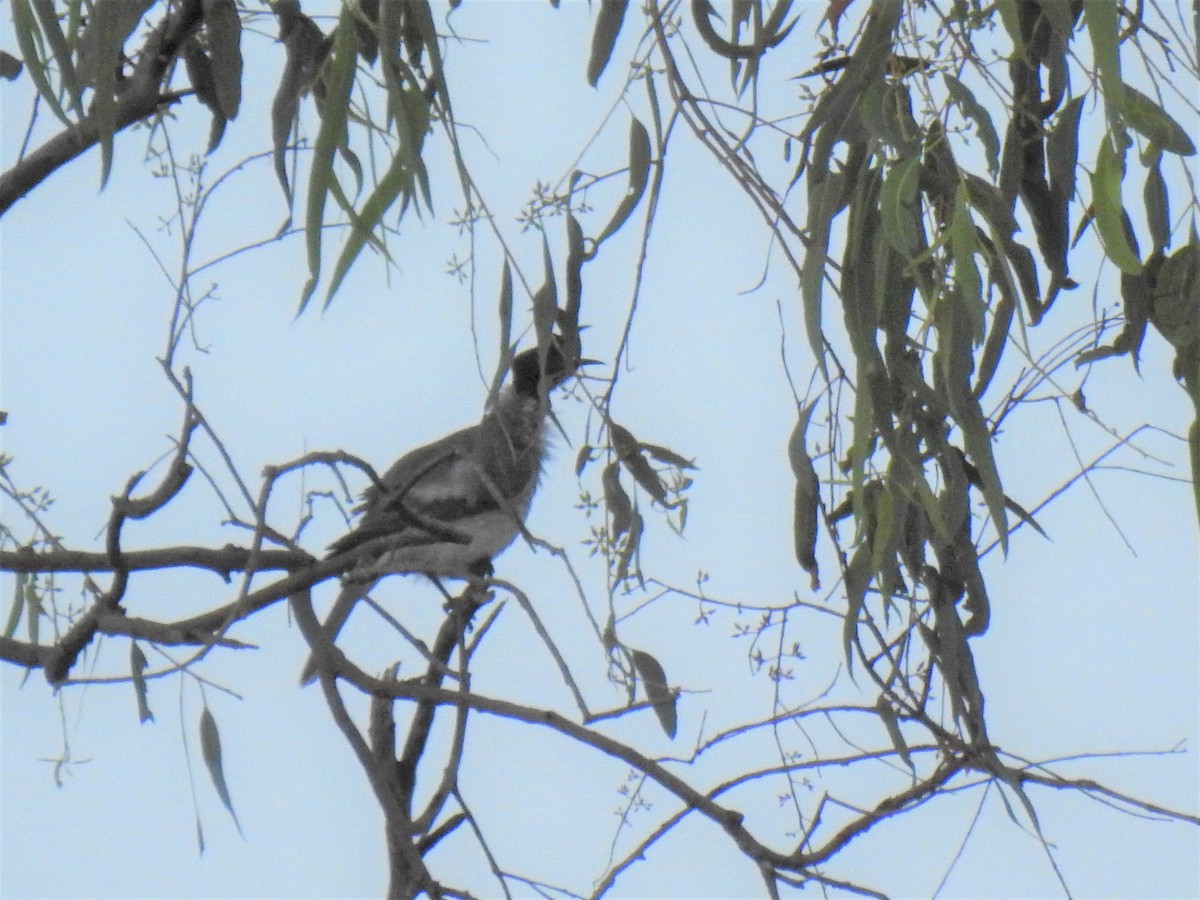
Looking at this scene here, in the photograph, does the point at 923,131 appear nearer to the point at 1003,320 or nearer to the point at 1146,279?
the point at 1003,320

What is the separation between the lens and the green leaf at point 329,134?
1.69 meters

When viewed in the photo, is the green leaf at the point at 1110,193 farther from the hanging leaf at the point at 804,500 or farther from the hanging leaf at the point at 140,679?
the hanging leaf at the point at 140,679

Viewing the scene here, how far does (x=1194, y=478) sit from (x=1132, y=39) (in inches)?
21.1

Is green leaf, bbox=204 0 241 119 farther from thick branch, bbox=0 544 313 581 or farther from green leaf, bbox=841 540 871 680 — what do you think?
green leaf, bbox=841 540 871 680

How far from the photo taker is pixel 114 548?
2.01 meters

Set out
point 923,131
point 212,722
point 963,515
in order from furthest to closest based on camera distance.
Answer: point 212,722, point 963,515, point 923,131

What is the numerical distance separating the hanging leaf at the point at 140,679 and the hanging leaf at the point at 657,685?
0.65m

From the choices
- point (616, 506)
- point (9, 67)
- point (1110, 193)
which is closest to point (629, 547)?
point (616, 506)

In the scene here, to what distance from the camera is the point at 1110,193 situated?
1.70 m

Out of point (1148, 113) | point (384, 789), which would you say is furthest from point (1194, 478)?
point (384, 789)

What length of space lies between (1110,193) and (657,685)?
2.79 feet

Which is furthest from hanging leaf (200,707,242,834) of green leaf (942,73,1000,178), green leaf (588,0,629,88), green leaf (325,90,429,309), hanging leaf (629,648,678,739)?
green leaf (942,73,1000,178)

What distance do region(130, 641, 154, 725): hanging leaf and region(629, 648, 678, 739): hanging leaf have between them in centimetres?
65

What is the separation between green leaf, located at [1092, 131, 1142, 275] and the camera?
1.65 metres
